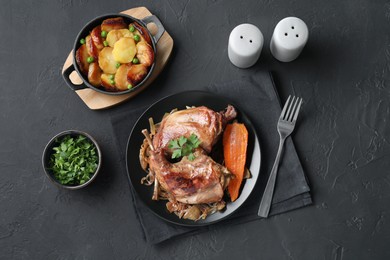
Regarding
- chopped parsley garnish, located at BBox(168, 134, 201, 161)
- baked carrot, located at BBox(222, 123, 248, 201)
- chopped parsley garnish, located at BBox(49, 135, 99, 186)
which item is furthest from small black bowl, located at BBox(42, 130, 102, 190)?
baked carrot, located at BBox(222, 123, 248, 201)

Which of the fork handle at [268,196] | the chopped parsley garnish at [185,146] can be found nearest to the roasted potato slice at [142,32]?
the chopped parsley garnish at [185,146]

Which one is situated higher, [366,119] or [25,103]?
[25,103]

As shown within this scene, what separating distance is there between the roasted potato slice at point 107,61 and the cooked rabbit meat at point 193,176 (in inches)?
24.8

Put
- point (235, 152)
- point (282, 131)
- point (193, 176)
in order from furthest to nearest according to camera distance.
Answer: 1. point (282, 131)
2. point (235, 152)
3. point (193, 176)

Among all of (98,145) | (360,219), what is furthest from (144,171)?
(360,219)

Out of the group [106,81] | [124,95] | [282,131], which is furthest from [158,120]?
[282,131]

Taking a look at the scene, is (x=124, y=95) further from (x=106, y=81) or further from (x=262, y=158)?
(x=262, y=158)

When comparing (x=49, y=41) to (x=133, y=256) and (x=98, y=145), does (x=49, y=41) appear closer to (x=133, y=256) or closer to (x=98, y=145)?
(x=98, y=145)

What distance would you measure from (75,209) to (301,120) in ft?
5.25

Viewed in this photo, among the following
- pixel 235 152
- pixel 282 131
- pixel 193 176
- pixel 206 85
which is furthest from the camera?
pixel 206 85

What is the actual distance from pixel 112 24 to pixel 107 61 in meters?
0.25

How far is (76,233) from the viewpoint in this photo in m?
3.08

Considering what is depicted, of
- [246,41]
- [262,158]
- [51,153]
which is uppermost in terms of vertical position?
[246,41]

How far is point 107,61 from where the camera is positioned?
9.78 ft
